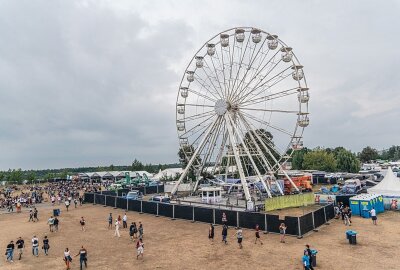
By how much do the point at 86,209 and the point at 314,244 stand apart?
27492mm

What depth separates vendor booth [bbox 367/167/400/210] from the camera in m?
31.4

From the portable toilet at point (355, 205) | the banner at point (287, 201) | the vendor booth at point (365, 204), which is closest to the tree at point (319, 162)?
the banner at point (287, 201)

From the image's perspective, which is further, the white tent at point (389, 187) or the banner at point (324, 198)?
the white tent at point (389, 187)

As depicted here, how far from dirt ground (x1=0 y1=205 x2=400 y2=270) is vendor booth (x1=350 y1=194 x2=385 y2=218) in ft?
3.60

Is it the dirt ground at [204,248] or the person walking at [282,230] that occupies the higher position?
the person walking at [282,230]

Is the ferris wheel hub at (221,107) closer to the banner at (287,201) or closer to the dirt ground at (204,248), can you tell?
the banner at (287,201)

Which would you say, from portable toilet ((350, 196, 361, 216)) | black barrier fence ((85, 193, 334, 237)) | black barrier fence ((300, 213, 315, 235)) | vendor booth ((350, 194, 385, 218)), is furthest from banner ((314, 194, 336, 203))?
black barrier fence ((300, 213, 315, 235))

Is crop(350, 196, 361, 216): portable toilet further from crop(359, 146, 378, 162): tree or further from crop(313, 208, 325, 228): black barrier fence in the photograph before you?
crop(359, 146, 378, 162): tree

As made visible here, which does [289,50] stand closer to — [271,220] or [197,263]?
[271,220]


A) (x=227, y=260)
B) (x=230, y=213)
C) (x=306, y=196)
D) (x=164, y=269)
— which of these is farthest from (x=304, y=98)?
(x=164, y=269)

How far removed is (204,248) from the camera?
20938 millimetres

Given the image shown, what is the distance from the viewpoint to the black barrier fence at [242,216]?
22.7 m

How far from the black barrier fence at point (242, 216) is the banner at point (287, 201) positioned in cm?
561

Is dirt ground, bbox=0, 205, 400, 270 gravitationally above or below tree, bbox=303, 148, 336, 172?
below
